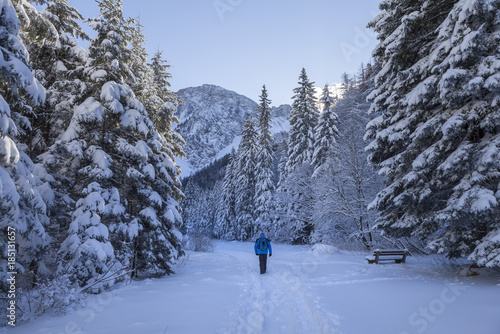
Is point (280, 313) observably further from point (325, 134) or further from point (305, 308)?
point (325, 134)

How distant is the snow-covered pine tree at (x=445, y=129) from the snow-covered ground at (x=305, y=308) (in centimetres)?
148

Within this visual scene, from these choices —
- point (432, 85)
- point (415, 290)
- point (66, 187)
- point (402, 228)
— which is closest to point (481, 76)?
point (432, 85)

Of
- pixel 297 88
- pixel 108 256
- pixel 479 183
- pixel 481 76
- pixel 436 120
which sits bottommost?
pixel 108 256

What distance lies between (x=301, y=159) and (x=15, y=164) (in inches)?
939

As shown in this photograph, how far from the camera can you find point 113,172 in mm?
10516

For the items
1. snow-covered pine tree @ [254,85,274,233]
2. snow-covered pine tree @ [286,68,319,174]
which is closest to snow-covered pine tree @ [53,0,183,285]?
snow-covered pine tree @ [286,68,319,174]

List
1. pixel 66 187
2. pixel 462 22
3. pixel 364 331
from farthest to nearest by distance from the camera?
pixel 66 187 → pixel 462 22 → pixel 364 331

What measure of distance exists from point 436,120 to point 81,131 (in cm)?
1162

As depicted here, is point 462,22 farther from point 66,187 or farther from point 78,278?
point 66,187

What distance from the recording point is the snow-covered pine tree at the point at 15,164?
5.32 metres

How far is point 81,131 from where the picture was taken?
361 inches

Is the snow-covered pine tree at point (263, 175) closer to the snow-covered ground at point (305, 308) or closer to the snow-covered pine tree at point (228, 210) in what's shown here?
the snow-covered pine tree at point (228, 210)

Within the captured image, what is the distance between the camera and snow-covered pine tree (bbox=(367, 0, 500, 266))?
654 centimetres

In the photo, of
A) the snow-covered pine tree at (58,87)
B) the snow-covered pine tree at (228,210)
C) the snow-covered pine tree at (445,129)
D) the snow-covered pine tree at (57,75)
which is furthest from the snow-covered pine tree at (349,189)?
the snow-covered pine tree at (228,210)
